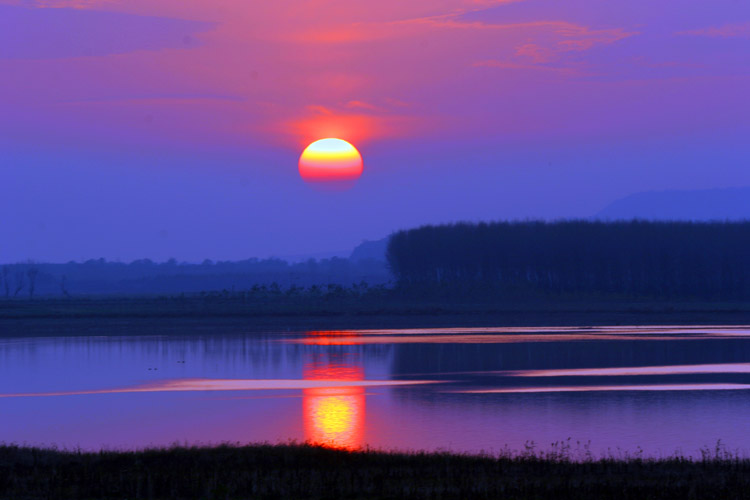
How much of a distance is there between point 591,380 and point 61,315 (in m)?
49.0

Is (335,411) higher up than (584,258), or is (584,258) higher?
(584,258)

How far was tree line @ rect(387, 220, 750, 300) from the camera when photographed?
102 meters

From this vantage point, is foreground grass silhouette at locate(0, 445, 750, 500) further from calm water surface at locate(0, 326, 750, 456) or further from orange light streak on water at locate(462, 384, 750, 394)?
orange light streak on water at locate(462, 384, 750, 394)

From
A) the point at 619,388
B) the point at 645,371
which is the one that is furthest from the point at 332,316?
the point at 619,388

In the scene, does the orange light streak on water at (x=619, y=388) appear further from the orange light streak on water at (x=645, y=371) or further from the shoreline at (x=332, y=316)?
the shoreline at (x=332, y=316)

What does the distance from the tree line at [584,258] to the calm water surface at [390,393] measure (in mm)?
56577

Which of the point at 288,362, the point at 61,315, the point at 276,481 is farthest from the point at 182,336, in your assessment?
the point at 276,481

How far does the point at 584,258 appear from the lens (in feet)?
348

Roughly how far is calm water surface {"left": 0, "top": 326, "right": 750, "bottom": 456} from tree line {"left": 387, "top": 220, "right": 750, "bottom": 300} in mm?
56577

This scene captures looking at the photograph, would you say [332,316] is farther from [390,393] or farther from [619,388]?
[619,388]

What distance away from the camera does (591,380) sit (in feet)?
99.4

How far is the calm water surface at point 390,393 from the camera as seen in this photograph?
2112 centimetres

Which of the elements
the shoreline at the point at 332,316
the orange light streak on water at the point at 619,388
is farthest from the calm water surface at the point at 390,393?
the shoreline at the point at 332,316

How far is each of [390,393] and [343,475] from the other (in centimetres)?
1202
